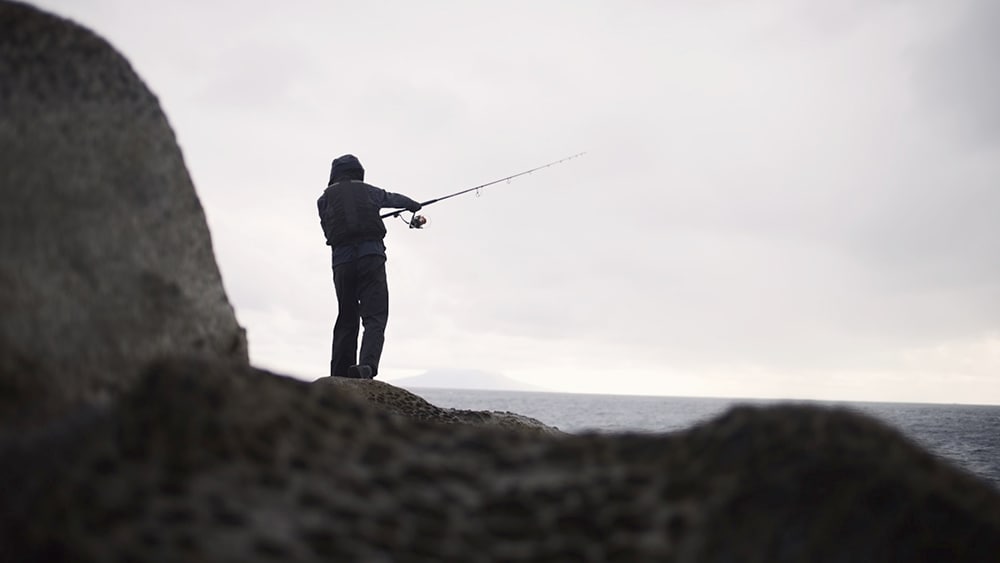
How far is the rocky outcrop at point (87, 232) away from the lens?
2.50 m

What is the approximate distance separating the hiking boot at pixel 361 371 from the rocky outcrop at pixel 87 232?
6.18 metres

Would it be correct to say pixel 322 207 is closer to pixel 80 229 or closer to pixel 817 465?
pixel 80 229

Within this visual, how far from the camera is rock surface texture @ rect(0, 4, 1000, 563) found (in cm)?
183

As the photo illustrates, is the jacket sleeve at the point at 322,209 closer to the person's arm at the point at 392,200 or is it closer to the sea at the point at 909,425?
the person's arm at the point at 392,200

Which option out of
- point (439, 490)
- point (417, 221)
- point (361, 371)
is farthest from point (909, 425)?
point (439, 490)

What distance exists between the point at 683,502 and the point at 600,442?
34 centimetres

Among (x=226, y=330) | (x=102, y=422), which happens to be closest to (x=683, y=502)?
(x=102, y=422)

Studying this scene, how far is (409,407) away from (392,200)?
9.87ft

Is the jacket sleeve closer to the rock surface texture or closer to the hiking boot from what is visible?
the hiking boot

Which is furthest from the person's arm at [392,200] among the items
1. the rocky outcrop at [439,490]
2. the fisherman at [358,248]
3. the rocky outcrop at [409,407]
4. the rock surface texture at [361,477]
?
the rocky outcrop at [439,490]

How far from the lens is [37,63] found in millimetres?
2951

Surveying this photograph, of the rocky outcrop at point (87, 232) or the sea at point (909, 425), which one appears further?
the sea at point (909, 425)

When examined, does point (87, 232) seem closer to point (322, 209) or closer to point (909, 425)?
point (322, 209)

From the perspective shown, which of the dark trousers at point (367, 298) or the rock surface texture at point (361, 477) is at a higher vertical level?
the dark trousers at point (367, 298)
